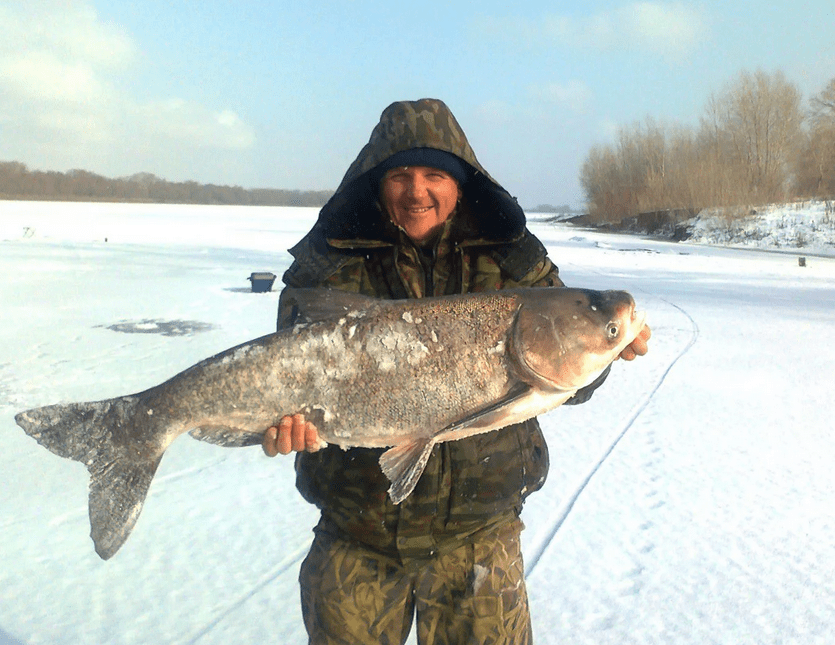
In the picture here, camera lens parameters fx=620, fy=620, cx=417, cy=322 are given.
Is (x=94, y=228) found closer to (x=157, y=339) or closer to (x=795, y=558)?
(x=157, y=339)

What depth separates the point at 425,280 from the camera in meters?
2.26

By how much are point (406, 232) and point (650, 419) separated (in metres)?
3.76

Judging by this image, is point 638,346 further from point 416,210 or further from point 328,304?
point 328,304

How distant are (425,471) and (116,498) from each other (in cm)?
100

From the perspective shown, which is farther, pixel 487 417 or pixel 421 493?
pixel 421 493

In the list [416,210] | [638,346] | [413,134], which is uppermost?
[413,134]

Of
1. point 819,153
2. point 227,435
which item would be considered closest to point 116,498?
point 227,435

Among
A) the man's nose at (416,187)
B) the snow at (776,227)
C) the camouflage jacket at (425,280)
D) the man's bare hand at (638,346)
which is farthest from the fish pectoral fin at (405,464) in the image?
the snow at (776,227)

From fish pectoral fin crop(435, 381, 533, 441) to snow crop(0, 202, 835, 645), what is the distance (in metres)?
1.34

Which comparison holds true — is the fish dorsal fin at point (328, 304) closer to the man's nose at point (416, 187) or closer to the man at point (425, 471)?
the man at point (425, 471)

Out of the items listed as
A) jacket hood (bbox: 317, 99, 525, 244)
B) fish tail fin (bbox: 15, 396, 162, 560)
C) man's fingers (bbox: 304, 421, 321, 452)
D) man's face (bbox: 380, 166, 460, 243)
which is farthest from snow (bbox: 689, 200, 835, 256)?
fish tail fin (bbox: 15, 396, 162, 560)

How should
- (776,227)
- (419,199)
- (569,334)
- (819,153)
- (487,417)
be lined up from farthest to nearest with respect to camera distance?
1. (819,153)
2. (776,227)
3. (419,199)
4. (569,334)
5. (487,417)

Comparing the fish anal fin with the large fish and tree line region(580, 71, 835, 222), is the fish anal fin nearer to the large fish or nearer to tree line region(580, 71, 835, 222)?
the large fish

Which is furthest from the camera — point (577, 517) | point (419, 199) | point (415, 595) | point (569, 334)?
point (577, 517)
